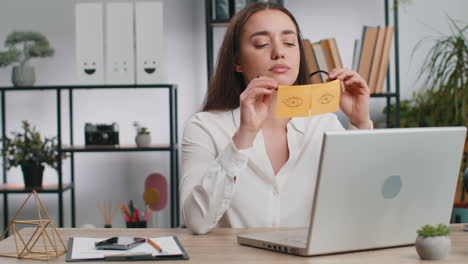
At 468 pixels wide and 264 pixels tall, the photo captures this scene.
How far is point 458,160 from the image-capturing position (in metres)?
1.38

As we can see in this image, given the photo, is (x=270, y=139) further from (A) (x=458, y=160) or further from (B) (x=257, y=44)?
(A) (x=458, y=160)

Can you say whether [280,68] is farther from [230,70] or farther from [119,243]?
[119,243]

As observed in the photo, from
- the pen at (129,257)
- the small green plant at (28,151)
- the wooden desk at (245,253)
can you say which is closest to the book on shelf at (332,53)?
the small green plant at (28,151)

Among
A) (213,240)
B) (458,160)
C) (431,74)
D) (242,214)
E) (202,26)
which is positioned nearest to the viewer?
(458,160)

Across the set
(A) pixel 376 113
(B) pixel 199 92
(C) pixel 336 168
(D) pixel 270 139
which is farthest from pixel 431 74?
(C) pixel 336 168

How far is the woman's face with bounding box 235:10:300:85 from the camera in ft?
5.96

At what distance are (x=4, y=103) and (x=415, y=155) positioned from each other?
109 inches

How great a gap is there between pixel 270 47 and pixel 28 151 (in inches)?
80.8

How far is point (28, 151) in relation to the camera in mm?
3498

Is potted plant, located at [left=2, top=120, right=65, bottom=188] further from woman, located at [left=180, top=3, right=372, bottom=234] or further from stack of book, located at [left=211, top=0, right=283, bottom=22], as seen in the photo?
woman, located at [left=180, top=3, right=372, bottom=234]

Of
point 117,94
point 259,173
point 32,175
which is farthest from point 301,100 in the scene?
point 117,94

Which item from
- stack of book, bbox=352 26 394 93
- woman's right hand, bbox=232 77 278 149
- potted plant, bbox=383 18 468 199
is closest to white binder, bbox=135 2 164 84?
stack of book, bbox=352 26 394 93

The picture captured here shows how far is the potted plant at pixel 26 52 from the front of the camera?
138 inches

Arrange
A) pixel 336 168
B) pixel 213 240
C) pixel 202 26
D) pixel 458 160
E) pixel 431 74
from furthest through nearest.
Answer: pixel 202 26 < pixel 431 74 < pixel 213 240 < pixel 458 160 < pixel 336 168
